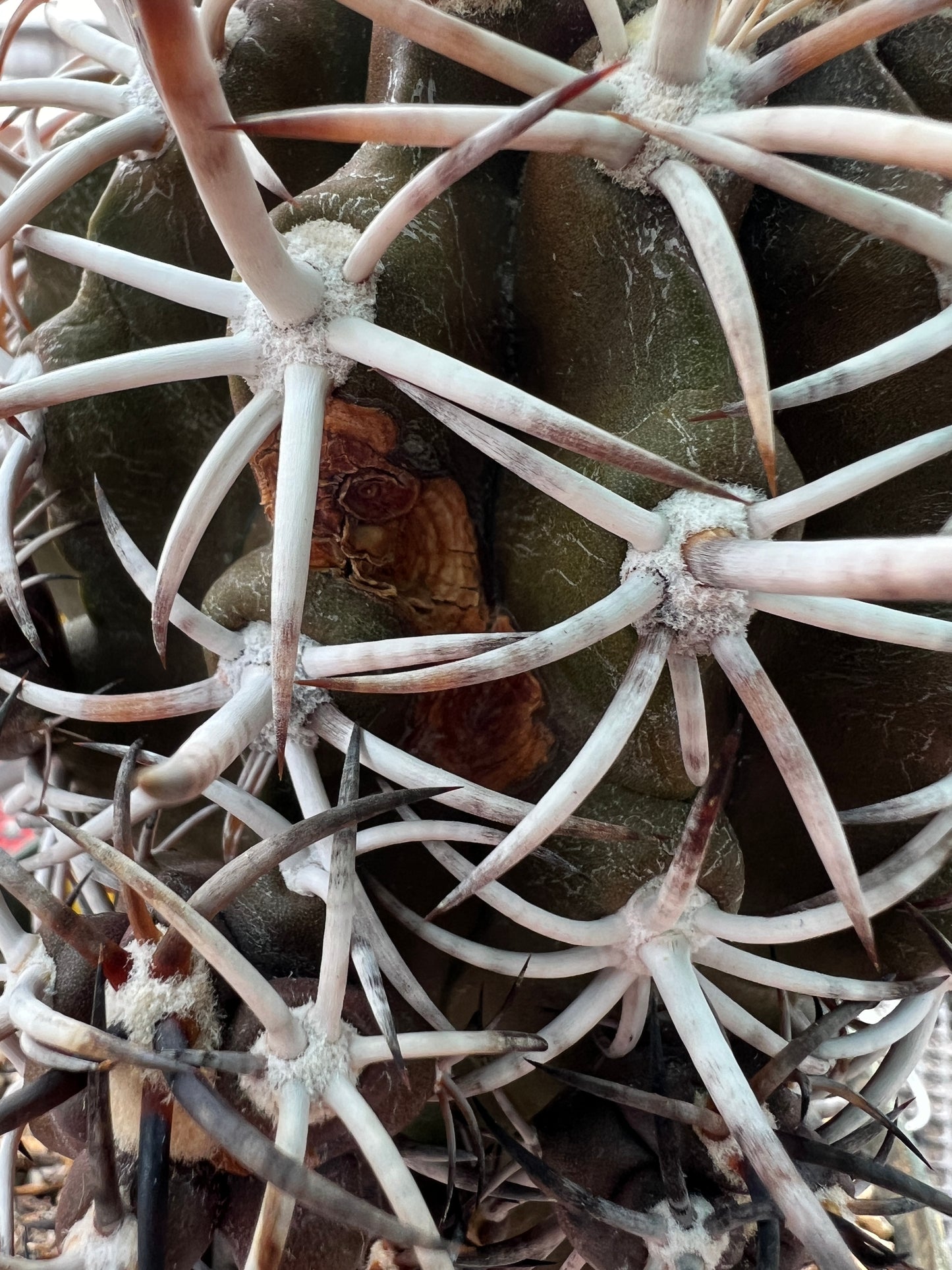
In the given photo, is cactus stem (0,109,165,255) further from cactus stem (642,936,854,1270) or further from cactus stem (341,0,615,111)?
cactus stem (642,936,854,1270)

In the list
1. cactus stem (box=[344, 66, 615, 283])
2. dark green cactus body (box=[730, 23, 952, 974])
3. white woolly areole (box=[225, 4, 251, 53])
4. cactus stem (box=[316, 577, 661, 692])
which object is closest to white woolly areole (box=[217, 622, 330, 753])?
cactus stem (box=[316, 577, 661, 692])

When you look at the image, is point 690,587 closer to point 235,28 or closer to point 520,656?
point 520,656

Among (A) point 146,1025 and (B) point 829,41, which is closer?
(B) point 829,41

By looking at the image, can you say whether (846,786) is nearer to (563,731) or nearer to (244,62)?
(563,731)

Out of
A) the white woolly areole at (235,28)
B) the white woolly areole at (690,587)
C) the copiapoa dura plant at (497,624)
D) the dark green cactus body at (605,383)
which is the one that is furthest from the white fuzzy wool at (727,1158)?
the white woolly areole at (235,28)

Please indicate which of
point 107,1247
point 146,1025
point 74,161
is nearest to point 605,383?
point 74,161

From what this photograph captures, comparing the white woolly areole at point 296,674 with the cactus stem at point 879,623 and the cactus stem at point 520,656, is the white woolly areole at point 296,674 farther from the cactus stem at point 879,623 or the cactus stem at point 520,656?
the cactus stem at point 879,623
